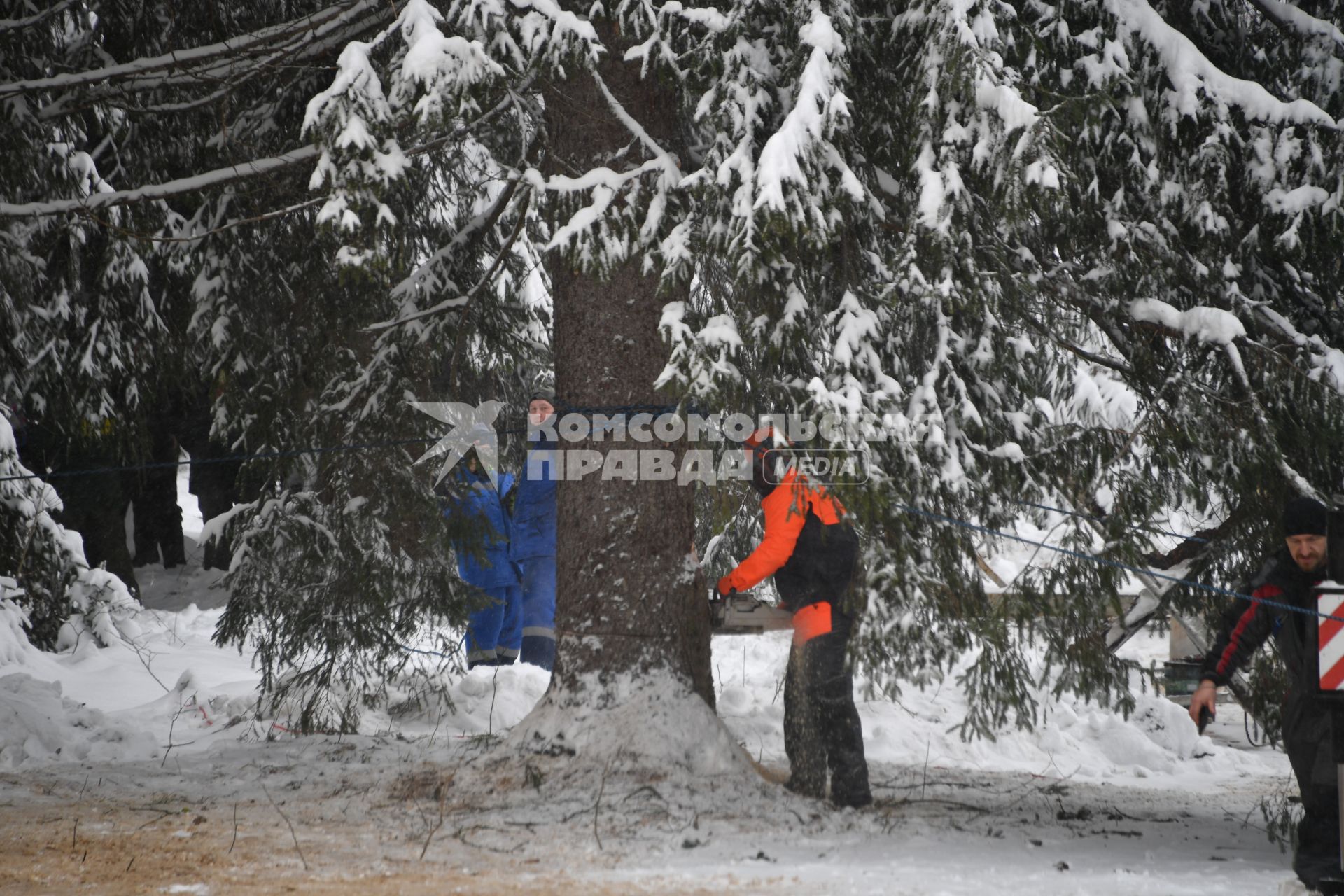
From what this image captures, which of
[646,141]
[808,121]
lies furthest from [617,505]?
[808,121]

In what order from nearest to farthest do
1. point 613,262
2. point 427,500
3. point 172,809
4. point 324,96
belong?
point 324,96 < point 613,262 < point 172,809 < point 427,500

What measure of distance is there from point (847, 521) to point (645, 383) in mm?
1107

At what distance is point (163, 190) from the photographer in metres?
5.13

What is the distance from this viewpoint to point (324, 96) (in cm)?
391

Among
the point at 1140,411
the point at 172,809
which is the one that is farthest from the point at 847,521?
the point at 172,809

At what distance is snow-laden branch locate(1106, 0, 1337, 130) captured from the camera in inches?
161

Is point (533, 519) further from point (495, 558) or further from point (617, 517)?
point (617, 517)

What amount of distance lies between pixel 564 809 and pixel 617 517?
49.6 inches

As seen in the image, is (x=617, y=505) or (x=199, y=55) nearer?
(x=199, y=55)

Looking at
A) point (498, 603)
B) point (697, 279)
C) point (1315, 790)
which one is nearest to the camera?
point (1315, 790)

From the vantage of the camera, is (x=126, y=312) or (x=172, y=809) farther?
(x=126, y=312)

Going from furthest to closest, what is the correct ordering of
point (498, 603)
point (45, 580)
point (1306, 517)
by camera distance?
1. point (45, 580)
2. point (498, 603)
3. point (1306, 517)

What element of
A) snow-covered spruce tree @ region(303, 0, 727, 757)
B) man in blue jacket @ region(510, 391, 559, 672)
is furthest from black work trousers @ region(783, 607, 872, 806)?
man in blue jacket @ region(510, 391, 559, 672)

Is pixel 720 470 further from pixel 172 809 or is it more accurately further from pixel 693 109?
pixel 172 809
